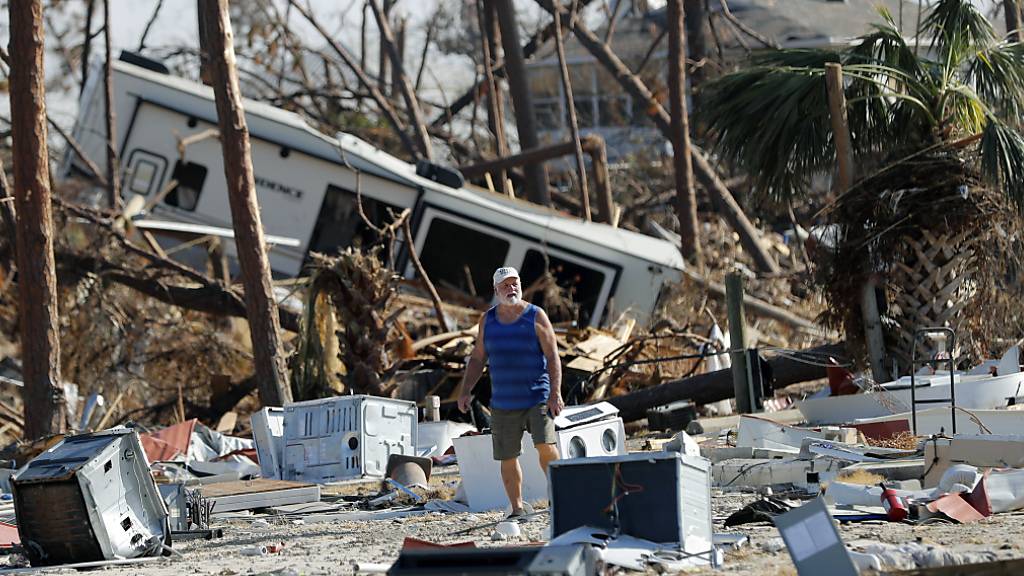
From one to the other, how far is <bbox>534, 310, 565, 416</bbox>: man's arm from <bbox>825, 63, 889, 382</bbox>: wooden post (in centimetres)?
613

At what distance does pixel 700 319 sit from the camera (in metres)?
19.3

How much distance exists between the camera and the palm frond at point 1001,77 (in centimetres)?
1535

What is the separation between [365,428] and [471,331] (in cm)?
508

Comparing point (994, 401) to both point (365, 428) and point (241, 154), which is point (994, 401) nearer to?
point (365, 428)

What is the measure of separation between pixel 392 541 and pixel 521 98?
18.2 meters

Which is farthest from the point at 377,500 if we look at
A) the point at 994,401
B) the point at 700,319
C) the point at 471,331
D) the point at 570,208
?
the point at 570,208

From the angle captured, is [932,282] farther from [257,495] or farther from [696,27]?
[696,27]

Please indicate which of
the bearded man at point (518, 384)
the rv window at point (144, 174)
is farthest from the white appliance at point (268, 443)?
the rv window at point (144, 174)

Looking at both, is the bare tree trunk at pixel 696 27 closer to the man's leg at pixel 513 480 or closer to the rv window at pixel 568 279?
the rv window at pixel 568 279

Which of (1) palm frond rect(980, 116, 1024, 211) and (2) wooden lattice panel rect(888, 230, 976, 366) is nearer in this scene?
(1) palm frond rect(980, 116, 1024, 211)

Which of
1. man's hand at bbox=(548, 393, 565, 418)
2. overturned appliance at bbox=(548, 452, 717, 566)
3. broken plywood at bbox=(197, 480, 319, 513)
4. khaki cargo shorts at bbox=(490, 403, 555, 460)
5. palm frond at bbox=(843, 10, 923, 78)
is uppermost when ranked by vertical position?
palm frond at bbox=(843, 10, 923, 78)

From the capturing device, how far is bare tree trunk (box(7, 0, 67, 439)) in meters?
15.0

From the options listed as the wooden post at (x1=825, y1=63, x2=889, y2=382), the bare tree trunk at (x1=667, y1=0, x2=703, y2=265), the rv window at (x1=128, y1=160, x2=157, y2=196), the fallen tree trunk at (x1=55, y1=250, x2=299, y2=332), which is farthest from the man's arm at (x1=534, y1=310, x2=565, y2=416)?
the bare tree trunk at (x1=667, y1=0, x2=703, y2=265)

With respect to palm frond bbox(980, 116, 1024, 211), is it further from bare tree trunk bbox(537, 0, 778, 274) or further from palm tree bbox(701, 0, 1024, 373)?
bare tree trunk bbox(537, 0, 778, 274)
